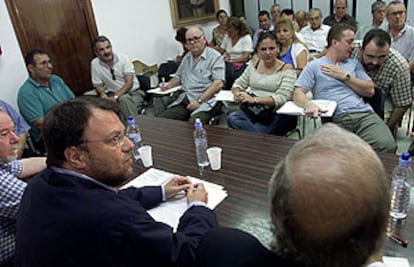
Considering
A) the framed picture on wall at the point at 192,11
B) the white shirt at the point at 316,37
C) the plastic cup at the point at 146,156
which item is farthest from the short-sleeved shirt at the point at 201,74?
the white shirt at the point at 316,37

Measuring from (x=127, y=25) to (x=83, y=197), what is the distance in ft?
13.4

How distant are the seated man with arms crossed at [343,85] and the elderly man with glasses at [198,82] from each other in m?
0.87

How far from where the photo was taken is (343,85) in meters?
2.44

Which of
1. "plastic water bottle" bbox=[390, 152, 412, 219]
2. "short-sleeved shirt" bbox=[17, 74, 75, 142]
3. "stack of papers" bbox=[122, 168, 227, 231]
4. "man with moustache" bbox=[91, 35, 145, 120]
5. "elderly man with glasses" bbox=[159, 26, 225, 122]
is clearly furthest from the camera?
"man with moustache" bbox=[91, 35, 145, 120]

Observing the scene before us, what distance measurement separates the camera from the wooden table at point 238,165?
113cm

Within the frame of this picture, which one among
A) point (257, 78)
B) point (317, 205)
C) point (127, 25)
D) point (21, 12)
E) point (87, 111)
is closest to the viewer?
point (317, 205)

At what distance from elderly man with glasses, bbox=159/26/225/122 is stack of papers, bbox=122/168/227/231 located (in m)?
1.52

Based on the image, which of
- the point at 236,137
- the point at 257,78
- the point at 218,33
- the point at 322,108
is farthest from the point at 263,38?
the point at 218,33

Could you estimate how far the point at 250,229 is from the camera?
1110mm

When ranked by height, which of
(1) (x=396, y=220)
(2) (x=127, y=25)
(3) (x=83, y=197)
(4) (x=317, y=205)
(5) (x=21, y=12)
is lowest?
(1) (x=396, y=220)

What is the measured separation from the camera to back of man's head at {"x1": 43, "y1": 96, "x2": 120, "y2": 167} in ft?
3.34

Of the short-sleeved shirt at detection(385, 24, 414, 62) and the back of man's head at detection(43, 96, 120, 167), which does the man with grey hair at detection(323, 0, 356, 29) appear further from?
the back of man's head at detection(43, 96, 120, 167)

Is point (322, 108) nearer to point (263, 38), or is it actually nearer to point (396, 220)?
point (263, 38)

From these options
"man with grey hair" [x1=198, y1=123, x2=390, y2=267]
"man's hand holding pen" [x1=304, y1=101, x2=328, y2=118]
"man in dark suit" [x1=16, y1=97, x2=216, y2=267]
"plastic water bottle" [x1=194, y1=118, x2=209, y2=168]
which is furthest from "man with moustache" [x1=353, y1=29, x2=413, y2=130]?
"man with grey hair" [x1=198, y1=123, x2=390, y2=267]
